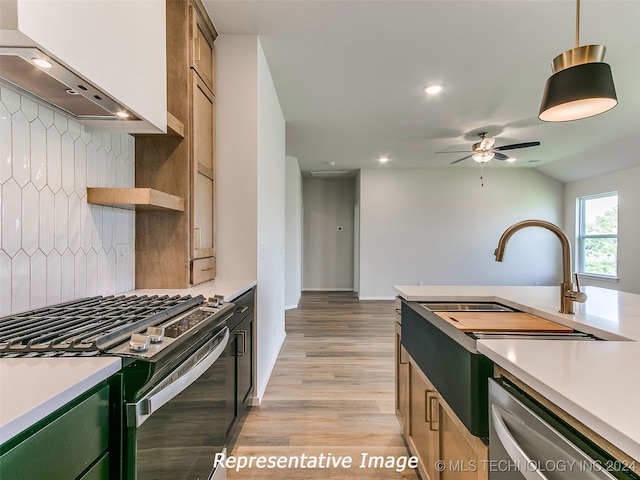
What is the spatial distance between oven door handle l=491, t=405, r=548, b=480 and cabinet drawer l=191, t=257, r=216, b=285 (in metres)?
1.73

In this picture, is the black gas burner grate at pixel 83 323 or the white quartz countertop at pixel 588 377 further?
the black gas burner grate at pixel 83 323

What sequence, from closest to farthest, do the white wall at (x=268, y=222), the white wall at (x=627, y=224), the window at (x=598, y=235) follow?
the white wall at (x=268, y=222) < the white wall at (x=627, y=224) < the window at (x=598, y=235)

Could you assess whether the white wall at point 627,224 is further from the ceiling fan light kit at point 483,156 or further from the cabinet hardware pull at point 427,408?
the cabinet hardware pull at point 427,408

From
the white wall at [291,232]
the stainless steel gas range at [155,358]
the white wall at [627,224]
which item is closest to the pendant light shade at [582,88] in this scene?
the stainless steel gas range at [155,358]

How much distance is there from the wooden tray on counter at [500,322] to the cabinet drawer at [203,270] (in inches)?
58.1

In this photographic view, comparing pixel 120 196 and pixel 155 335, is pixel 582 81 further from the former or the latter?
pixel 120 196

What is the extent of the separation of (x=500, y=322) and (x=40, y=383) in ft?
4.73

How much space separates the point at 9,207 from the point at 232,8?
1.75 m

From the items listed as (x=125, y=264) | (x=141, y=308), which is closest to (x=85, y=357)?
(x=141, y=308)

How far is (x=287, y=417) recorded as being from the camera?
2.22 metres

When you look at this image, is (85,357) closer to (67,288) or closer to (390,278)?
(67,288)

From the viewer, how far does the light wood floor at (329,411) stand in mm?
1777

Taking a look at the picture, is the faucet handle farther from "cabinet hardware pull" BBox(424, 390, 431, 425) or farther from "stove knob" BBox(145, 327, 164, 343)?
"stove knob" BBox(145, 327, 164, 343)

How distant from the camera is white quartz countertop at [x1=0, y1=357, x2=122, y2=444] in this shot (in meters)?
0.54
